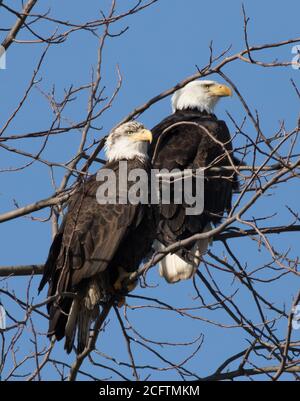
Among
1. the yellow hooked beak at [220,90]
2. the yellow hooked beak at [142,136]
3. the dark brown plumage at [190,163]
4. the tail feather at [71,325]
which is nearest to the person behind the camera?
the tail feather at [71,325]

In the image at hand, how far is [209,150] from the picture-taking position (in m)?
8.30

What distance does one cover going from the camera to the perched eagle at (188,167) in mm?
7867

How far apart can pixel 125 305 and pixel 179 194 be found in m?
1.56

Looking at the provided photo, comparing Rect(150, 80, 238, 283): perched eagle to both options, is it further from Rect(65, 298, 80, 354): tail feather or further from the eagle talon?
Rect(65, 298, 80, 354): tail feather

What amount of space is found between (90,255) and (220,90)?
3039 mm

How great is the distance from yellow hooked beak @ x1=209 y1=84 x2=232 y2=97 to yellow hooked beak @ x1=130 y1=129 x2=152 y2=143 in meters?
1.92

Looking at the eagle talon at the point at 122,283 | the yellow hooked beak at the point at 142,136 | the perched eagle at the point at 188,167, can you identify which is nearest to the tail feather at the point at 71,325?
the eagle talon at the point at 122,283

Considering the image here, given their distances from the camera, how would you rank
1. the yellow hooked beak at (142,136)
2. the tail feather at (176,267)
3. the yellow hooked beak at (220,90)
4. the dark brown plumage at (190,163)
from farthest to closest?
1. the yellow hooked beak at (220,90)
2. the dark brown plumage at (190,163)
3. the tail feather at (176,267)
4. the yellow hooked beak at (142,136)

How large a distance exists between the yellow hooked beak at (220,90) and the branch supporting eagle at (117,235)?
1.26 m

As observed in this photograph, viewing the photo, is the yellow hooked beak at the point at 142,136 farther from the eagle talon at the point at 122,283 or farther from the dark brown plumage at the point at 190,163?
the eagle talon at the point at 122,283

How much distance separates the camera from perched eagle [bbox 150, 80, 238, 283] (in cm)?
787
